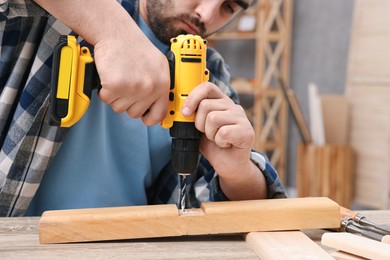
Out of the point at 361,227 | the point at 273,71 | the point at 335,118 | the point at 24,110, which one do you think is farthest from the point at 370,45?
the point at 24,110

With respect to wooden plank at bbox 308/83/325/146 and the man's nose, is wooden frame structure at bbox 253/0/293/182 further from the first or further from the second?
the man's nose

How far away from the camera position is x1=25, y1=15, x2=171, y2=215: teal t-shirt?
116cm

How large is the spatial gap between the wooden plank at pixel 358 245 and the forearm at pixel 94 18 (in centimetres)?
45

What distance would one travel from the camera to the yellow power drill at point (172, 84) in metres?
0.87

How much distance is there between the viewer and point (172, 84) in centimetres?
90

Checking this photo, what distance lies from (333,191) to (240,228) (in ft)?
7.98

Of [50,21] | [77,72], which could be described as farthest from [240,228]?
[50,21]

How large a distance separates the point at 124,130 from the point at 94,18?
1.30 ft

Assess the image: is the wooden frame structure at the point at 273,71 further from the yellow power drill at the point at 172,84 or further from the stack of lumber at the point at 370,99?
the yellow power drill at the point at 172,84

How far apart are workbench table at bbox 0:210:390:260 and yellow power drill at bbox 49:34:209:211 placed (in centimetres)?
9

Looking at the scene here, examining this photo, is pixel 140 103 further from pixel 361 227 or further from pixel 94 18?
pixel 361 227

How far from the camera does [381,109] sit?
3059 mm

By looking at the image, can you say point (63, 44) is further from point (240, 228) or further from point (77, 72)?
point (240, 228)

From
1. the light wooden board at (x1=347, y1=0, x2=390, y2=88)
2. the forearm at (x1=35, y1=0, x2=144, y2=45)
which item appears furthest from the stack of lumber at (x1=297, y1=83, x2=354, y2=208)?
the forearm at (x1=35, y1=0, x2=144, y2=45)
